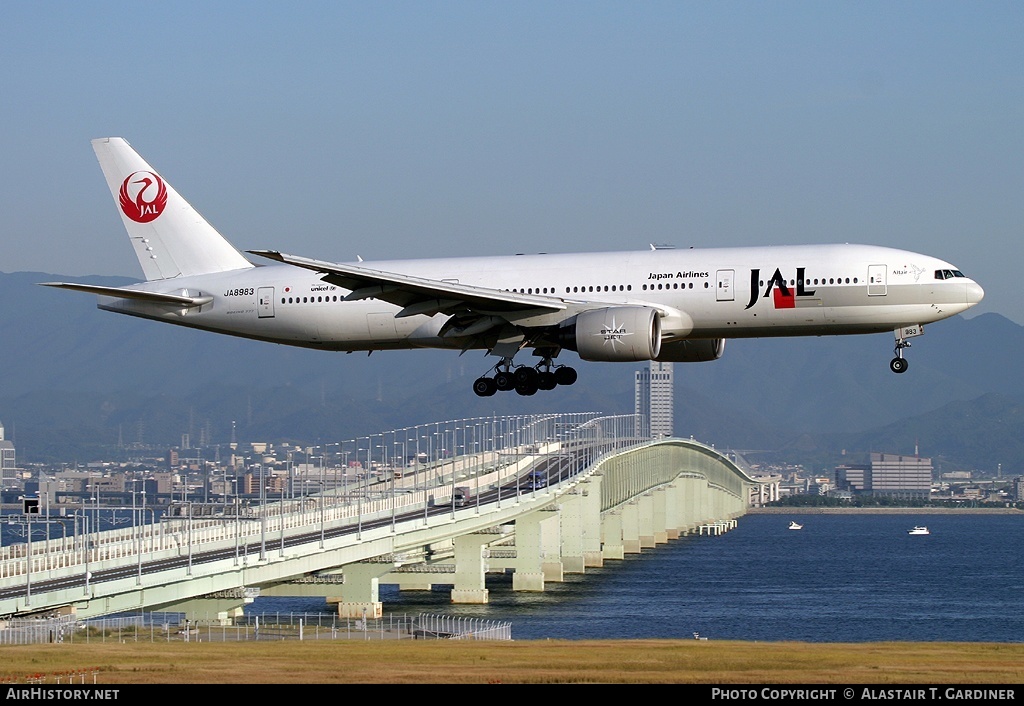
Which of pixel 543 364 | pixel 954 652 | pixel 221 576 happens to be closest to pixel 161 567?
pixel 221 576

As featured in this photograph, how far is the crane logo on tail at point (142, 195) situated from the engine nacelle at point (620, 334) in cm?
2499

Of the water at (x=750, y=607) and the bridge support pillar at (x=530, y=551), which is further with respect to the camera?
the bridge support pillar at (x=530, y=551)

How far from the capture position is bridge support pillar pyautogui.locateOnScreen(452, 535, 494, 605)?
489ft

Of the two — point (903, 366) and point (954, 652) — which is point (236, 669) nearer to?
point (903, 366)

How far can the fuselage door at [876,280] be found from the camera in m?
57.2

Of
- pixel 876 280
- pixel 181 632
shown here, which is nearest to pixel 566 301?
pixel 876 280

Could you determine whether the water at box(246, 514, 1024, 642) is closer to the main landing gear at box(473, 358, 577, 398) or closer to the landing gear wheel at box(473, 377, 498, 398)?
the landing gear wheel at box(473, 377, 498, 398)

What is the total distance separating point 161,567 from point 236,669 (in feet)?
121

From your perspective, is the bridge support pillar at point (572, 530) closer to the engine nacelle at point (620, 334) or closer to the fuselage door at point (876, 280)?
the engine nacelle at point (620, 334)

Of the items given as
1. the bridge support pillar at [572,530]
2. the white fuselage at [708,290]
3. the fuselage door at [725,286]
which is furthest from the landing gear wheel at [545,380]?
the bridge support pillar at [572,530]

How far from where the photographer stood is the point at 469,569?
150 metres

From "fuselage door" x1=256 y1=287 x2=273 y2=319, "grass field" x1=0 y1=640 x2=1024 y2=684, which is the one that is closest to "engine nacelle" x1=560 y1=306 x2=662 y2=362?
"grass field" x1=0 y1=640 x2=1024 y2=684

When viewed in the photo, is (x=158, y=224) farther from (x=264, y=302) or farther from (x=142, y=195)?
(x=264, y=302)

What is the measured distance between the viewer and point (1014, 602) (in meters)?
158
